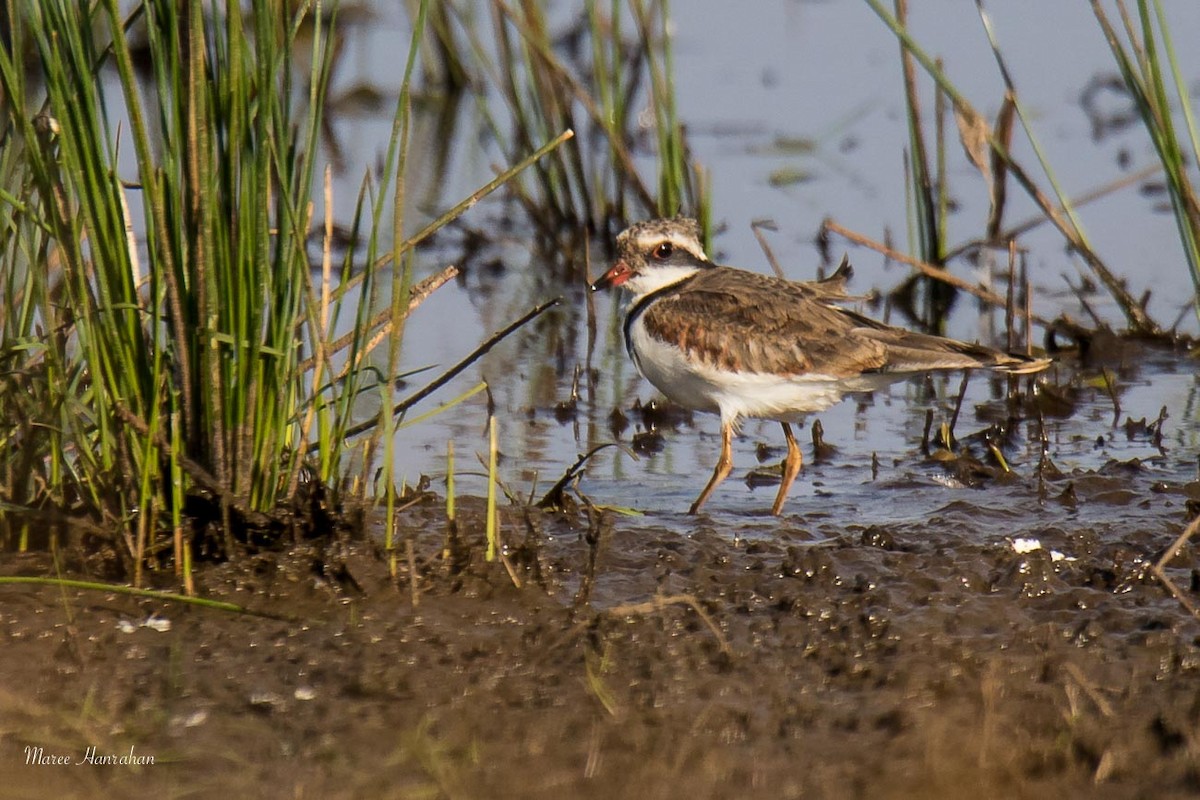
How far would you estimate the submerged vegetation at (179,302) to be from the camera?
4.07m

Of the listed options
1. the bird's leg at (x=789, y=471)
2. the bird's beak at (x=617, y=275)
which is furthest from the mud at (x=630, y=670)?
the bird's beak at (x=617, y=275)

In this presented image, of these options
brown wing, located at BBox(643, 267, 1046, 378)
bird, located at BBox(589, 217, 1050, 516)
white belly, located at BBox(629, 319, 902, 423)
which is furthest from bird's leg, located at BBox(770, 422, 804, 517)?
brown wing, located at BBox(643, 267, 1046, 378)

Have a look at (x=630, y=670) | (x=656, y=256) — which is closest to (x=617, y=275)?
(x=656, y=256)

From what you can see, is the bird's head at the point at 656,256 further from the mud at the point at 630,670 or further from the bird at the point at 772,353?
the mud at the point at 630,670

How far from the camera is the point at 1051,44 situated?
41.5 ft

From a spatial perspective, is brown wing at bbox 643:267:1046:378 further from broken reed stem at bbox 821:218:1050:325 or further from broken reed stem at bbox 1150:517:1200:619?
broken reed stem at bbox 1150:517:1200:619

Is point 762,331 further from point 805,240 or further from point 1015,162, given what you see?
point 805,240

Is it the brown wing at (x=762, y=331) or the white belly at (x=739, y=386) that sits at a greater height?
the brown wing at (x=762, y=331)

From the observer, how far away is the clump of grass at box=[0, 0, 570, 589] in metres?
4.06

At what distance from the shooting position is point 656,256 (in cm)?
669

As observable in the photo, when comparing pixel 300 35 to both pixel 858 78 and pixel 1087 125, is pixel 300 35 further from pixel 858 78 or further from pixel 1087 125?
pixel 1087 125

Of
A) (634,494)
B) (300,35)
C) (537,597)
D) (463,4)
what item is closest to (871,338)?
(634,494)

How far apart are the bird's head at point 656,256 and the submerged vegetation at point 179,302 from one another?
2002 millimetres

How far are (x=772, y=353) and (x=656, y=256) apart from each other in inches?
35.8
